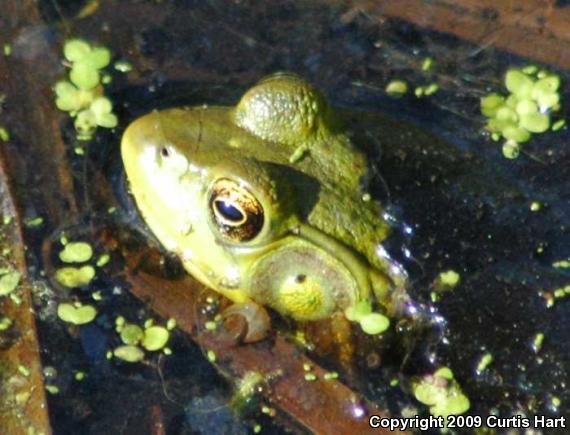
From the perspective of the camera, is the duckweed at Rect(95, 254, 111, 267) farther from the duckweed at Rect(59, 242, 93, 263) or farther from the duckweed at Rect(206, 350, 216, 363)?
the duckweed at Rect(206, 350, 216, 363)

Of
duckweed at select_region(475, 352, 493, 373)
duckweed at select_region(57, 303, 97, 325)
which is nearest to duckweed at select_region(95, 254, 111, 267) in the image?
duckweed at select_region(57, 303, 97, 325)

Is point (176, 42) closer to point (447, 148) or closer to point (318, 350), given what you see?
point (447, 148)

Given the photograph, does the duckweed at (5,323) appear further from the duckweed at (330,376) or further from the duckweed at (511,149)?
the duckweed at (511,149)

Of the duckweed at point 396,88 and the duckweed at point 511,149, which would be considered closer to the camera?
the duckweed at point 511,149

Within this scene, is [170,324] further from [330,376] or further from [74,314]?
[330,376]

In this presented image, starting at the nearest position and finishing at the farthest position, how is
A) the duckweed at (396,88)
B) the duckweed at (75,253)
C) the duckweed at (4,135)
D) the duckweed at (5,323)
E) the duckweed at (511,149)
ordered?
the duckweed at (5,323) < the duckweed at (75,253) < the duckweed at (4,135) < the duckweed at (511,149) < the duckweed at (396,88)

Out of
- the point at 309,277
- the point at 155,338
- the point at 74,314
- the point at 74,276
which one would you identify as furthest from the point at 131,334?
the point at 309,277

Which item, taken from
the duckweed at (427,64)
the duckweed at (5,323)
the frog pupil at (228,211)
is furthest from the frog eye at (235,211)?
the duckweed at (427,64)
